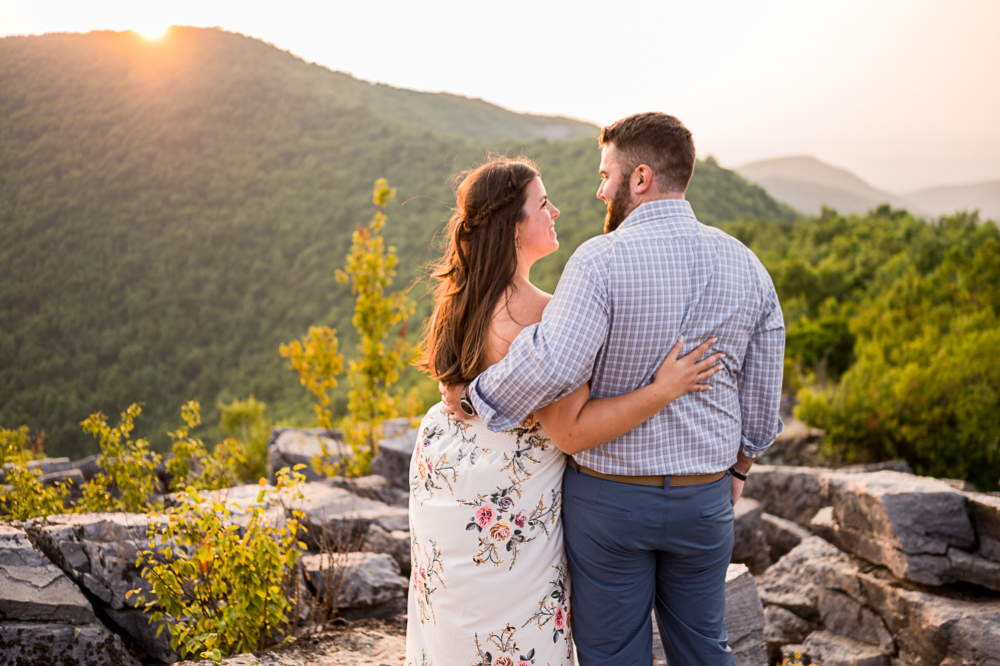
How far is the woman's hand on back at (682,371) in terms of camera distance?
1.67 m

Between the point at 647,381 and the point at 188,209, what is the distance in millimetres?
32169

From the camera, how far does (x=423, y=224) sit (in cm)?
3011

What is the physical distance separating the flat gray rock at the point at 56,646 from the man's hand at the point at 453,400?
80.6 inches

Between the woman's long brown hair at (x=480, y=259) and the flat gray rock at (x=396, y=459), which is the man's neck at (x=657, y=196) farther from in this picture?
the flat gray rock at (x=396, y=459)

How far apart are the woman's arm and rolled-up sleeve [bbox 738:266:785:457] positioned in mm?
227

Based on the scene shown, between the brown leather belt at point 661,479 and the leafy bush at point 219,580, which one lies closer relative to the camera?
A: the brown leather belt at point 661,479

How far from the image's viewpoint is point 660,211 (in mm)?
1735

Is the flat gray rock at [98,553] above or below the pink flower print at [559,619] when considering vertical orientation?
below

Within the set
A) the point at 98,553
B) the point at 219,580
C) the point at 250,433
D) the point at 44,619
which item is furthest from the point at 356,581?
the point at 250,433

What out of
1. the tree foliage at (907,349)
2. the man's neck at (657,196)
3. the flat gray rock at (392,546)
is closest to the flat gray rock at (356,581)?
the flat gray rock at (392,546)

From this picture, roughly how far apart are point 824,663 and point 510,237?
3092 millimetres

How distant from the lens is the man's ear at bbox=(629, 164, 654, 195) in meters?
1.78

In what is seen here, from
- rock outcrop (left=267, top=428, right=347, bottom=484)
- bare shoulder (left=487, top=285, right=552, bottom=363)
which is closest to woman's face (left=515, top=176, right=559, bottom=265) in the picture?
bare shoulder (left=487, top=285, right=552, bottom=363)

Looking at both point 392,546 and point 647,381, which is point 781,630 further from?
point 647,381
